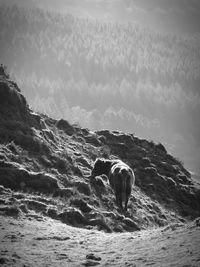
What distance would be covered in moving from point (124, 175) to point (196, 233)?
903 centimetres

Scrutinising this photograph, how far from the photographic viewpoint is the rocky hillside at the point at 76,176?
1708cm

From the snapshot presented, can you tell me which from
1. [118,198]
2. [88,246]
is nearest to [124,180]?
[118,198]

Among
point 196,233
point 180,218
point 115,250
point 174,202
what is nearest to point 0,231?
point 115,250

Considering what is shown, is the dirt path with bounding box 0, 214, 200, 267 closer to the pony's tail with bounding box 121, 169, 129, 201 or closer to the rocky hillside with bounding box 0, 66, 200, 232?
the rocky hillside with bounding box 0, 66, 200, 232

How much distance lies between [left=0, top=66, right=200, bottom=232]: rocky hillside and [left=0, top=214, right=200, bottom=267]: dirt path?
206 centimetres

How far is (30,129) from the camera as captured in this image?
2684 cm

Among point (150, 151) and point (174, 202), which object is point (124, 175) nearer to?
point (174, 202)

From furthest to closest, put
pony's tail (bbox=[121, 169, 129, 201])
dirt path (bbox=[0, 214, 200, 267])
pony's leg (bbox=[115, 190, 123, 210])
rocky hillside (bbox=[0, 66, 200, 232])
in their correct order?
pony's leg (bbox=[115, 190, 123, 210]), pony's tail (bbox=[121, 169, 129, 201]), rocky hillside (bbox=[0, 66, 200, 232]), dirt path (bbox=[0, 214, 200, 267])

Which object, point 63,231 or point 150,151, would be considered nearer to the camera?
point 63,231

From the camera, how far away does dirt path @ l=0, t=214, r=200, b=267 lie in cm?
1003

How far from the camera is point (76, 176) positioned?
24.4 meters

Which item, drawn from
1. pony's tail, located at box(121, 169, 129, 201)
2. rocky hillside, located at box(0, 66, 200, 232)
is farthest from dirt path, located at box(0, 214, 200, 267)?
pony's tail, located at box(121, 169, 129, 201)

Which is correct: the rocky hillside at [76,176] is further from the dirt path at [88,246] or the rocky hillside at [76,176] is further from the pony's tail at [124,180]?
the dirt path at [88,246]

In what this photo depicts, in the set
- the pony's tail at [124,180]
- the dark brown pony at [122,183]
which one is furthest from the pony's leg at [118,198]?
the pony's tail at [124,180]
